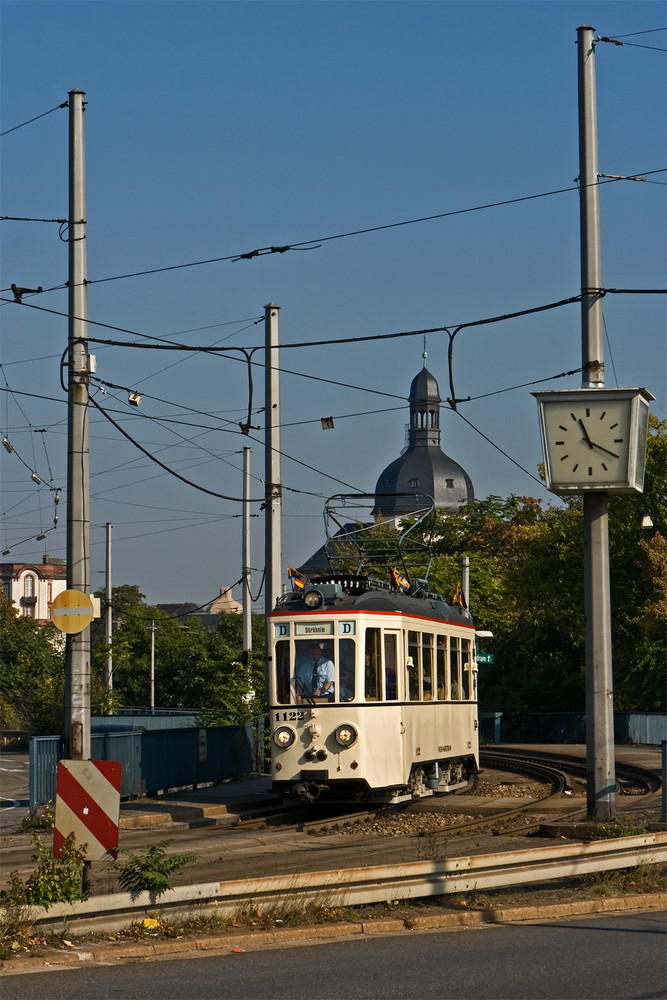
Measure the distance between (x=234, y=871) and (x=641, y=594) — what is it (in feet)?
112

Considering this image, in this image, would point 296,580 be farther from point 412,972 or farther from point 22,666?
point 22,666

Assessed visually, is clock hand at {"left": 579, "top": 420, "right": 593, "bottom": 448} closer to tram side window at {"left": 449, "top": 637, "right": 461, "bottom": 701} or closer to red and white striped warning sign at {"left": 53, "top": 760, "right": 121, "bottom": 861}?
red and white striped warning sign at {"left": 53, "top": 760, "right": 121, "bottom": 861}

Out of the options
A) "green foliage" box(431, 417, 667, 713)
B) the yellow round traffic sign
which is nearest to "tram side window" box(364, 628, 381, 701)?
the yellow round traffic sign

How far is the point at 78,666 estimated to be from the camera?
16859 mm

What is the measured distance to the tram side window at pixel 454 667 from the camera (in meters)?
21.6

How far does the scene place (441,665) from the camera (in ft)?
68.7

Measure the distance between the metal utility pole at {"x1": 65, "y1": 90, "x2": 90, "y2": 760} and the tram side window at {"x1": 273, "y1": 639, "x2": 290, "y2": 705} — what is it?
287cm

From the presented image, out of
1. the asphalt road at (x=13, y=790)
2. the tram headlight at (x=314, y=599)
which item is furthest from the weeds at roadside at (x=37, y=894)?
the asphalt road at (x=13, y=790)

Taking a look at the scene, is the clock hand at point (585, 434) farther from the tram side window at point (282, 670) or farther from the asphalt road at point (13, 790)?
the asphalt road at point (13, 790)

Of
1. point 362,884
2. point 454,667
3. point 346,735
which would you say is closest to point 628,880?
point 362,884

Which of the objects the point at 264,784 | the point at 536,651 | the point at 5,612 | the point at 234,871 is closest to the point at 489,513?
the point at 536,651

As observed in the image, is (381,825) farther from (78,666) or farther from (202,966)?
(202,966)

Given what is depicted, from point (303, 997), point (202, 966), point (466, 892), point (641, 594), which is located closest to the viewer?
point (303, 997)

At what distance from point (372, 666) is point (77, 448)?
5.06m
